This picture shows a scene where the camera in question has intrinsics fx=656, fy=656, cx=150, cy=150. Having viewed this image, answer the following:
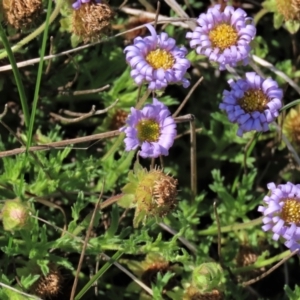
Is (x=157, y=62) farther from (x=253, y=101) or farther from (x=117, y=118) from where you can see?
(x=117, y=118)

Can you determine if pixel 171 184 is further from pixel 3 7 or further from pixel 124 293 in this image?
pixel 3 7

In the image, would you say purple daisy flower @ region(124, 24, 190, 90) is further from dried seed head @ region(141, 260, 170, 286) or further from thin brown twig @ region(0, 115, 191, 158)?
dried seed head @ region(141, 260, 170, 286)

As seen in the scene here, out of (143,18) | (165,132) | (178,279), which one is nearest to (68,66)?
(143,18)

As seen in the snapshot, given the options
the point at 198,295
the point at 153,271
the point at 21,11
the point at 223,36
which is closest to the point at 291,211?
the point at 198,295

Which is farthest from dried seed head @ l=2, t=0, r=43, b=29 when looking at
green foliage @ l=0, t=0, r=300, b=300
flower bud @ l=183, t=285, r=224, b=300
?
flower bud @ l=183, t=285, r=224, b=300

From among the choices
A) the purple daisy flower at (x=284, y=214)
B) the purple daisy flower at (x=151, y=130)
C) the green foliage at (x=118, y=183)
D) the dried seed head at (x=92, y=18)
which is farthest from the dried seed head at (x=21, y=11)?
the purple daisy flower at (x=284, y=214)

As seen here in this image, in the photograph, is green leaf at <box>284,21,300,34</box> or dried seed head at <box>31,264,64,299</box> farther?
green leaf at <box>284,21,300,34</box>
